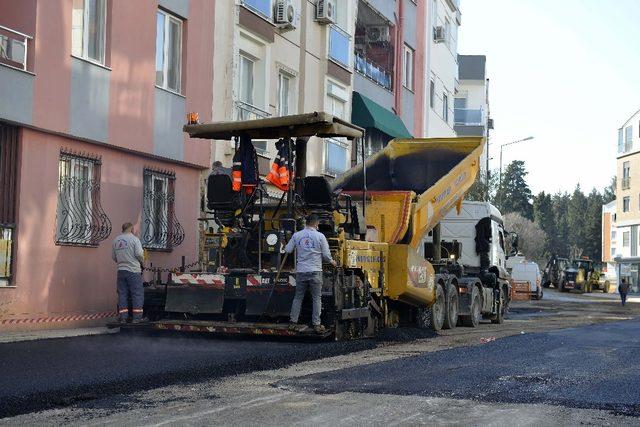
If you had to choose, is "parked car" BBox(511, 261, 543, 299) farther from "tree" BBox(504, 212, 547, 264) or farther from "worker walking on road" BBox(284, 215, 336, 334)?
"tree" BBox(504, 212, 547, 264)

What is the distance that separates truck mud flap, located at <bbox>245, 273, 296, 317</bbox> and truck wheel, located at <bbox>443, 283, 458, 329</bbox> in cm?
603

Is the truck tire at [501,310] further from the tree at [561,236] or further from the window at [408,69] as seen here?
the tree at [561,236]

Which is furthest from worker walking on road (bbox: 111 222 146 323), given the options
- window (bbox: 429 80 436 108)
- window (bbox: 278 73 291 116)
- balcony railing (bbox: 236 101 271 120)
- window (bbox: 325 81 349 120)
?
window (bbox: 429 80 436 108)

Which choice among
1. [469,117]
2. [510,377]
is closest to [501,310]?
[510,377]

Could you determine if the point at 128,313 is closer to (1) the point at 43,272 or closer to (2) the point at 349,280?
(1) the point at 43,272

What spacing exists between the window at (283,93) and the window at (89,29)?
8.22 meters

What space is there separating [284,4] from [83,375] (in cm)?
1633

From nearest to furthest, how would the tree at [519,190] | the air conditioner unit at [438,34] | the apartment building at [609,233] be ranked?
the air conditioner unit at [438,34] → the apartment building at [609,233] → the tree at [519,190]

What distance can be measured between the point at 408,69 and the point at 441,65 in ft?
19.1

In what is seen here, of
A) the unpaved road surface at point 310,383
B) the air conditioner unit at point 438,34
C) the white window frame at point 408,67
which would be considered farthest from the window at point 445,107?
the unpaved road surface at point 310,383

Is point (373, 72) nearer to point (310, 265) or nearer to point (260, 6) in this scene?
point (260, 6)

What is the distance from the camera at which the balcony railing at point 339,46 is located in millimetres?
29219

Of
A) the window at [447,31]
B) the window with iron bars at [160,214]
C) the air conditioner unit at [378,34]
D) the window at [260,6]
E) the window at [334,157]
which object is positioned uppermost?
the window at [447,31]

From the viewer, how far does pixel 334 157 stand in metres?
29.2
